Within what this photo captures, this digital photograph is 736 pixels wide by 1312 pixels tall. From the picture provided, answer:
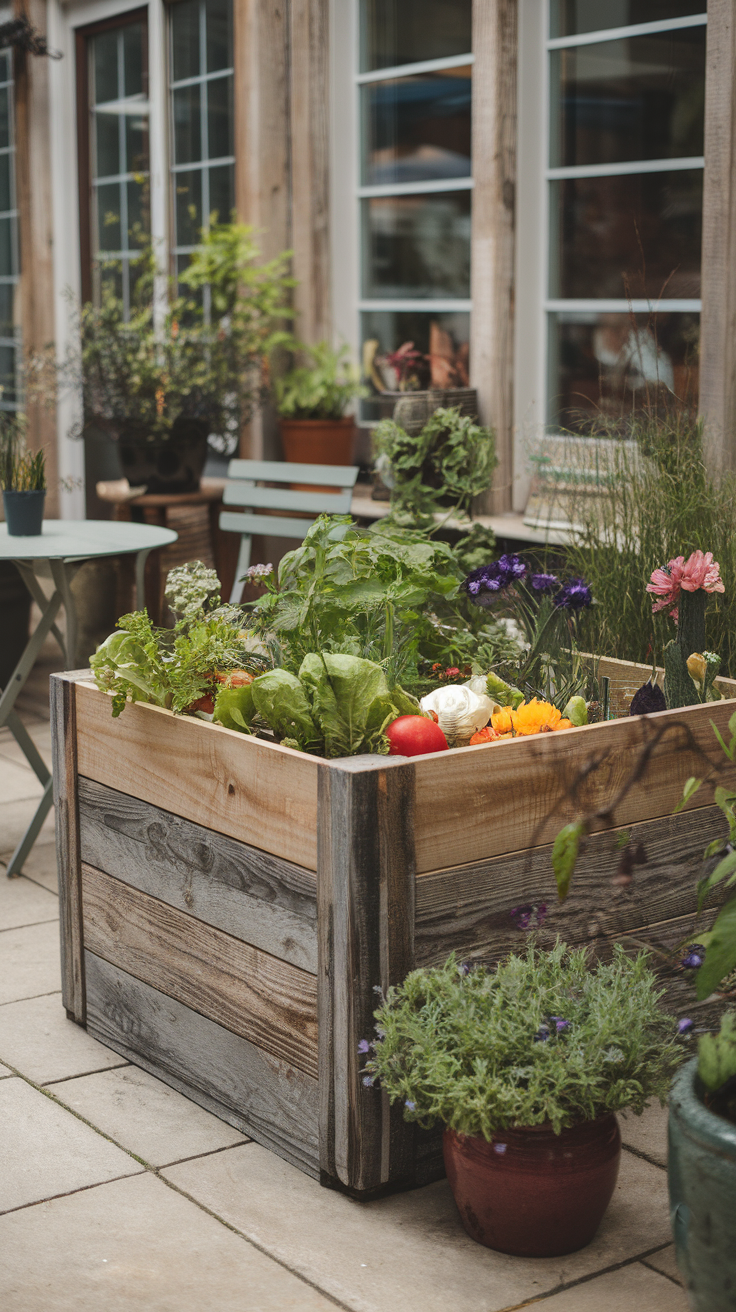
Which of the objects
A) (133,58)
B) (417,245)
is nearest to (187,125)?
(133,58)

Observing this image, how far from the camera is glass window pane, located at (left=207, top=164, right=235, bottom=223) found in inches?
235

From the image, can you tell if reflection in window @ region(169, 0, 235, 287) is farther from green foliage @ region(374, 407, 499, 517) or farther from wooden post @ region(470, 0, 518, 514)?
green foliage @ region(374, 407, 499, 517)

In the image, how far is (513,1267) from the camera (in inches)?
77.7

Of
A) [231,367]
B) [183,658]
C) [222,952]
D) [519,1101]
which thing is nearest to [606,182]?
[231,367]

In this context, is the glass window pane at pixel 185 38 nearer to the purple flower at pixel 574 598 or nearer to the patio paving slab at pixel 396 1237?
the purple flower at pixel 574 598

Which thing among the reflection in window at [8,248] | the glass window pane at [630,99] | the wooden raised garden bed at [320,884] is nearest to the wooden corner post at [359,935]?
the wooden raised garden bed at [320,884]

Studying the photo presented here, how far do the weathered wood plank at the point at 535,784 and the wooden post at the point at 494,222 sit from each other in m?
2.32

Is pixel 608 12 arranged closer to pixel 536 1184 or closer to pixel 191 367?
pixel 191 367

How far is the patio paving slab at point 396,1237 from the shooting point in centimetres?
191

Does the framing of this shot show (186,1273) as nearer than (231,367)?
Yes

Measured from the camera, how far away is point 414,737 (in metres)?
2.20

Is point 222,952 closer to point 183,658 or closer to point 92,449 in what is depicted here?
point 183,658

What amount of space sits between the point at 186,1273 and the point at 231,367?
407 cm

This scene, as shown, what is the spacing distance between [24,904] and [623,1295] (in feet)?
6.33
